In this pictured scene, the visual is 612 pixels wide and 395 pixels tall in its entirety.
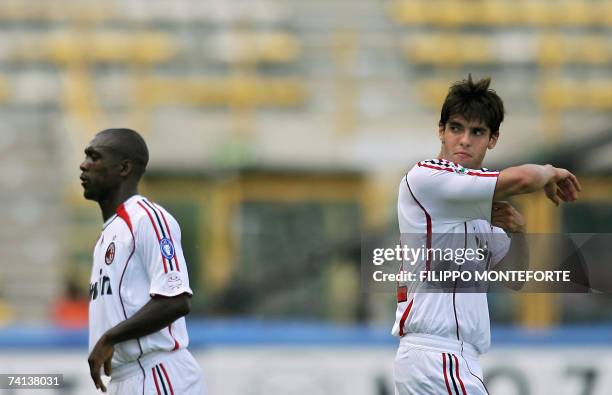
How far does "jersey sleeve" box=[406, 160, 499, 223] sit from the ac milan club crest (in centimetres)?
114

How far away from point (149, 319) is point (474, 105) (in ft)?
4.55

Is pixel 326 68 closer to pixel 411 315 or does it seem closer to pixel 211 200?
pixel 211 200

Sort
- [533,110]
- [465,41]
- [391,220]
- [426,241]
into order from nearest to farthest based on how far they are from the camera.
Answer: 1. [426,241]
2. [391,220]
3. [533,110]
4. [465,41]

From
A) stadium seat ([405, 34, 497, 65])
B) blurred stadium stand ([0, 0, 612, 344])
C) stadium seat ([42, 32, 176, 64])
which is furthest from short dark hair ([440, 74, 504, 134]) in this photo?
stadium seat ([405, 34, 497, 65])

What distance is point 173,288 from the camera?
4.33 meters

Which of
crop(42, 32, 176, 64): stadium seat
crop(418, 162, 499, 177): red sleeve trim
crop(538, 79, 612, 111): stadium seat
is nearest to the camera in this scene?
crop(418, 162, 499, 177): red sleeve trim

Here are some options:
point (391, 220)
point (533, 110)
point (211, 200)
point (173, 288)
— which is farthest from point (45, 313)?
point (173, 288)

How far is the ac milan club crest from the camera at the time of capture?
14.6 feet

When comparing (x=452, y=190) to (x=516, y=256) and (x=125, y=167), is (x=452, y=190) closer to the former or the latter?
(x=516, y=256)

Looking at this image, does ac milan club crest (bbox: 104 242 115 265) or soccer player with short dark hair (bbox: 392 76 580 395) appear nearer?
soccer player with short dark hair (bbox: 392 76 580 395)

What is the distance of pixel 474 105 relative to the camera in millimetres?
4168

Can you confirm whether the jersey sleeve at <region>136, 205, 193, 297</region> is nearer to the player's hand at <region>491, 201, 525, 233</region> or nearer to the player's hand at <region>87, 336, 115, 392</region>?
the player's hand at <region>87, 336, 115, 392</region>

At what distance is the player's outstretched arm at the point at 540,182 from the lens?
3.77m

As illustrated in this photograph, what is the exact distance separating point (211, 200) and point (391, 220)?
199 cm
